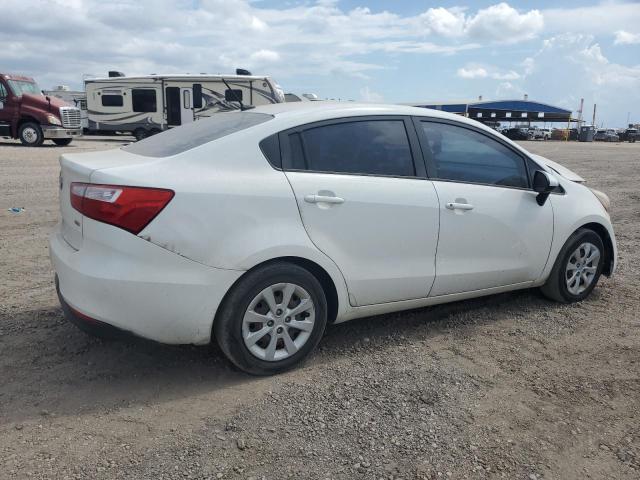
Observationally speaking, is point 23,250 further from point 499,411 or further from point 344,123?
point 499,411

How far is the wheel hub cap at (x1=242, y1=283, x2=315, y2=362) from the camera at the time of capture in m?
3.23

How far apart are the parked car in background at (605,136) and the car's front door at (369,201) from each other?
6613 centimetres

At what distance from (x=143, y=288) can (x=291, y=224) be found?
2.94ft

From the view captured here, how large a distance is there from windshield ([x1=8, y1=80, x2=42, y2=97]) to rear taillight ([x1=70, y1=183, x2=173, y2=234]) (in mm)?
19903

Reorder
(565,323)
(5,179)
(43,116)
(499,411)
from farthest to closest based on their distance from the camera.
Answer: (43,116), (5,179), (565,323), (499,411)

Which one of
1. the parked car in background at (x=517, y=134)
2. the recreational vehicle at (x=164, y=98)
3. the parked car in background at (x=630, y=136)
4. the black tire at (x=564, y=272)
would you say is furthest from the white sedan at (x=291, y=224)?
the parked car in background at (x=630, y=136)

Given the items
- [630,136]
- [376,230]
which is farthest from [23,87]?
[630,136]

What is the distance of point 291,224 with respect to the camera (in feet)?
10.7

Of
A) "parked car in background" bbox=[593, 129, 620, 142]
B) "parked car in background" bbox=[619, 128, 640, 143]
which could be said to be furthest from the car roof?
"parked car in background" bbox=[619, 128, 640, 143]

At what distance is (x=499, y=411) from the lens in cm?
308

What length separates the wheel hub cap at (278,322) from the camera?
10.6 ft

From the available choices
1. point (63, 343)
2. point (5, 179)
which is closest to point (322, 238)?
point (63, 343)

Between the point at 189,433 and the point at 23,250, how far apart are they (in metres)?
4.14

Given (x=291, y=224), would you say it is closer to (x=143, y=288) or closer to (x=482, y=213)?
(x=143, y=288)
